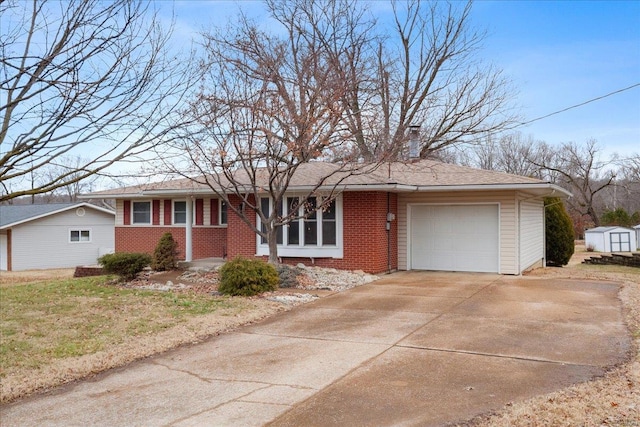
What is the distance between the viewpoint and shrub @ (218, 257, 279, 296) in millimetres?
11234

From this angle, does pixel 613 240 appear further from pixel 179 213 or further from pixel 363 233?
pixel 179 213

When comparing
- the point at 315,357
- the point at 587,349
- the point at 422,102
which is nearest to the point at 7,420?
the point at 315,357

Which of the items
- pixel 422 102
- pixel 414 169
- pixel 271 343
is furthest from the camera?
pixel 422 102

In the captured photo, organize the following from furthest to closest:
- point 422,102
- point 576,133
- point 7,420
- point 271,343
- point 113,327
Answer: point 576,133 < point 422,102 < point 113,327 < point 271,343 < point 7,420

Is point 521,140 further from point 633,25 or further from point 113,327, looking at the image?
point 113,327

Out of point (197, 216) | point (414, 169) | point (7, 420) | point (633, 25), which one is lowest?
point (7, 420)

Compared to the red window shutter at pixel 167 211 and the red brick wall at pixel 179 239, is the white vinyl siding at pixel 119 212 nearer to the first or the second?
the red brick wall at pixel 179 239

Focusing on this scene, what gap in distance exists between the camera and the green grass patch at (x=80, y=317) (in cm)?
749

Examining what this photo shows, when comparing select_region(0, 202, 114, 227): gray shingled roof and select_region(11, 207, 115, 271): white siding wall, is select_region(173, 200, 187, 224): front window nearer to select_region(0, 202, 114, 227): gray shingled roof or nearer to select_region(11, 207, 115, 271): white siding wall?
select_region(0, 202, 114, 227): gray shingled roof

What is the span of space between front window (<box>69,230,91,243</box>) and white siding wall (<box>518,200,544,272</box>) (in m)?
26.7

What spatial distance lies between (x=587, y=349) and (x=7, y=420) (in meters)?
6.39

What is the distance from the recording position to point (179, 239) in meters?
19.0

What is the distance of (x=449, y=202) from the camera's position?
49.7ft

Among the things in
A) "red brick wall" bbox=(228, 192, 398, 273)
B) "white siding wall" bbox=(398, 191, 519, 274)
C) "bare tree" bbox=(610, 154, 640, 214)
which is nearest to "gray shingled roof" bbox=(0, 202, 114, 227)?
"red brick wall" bbox=(228, 192, 398, 273)
